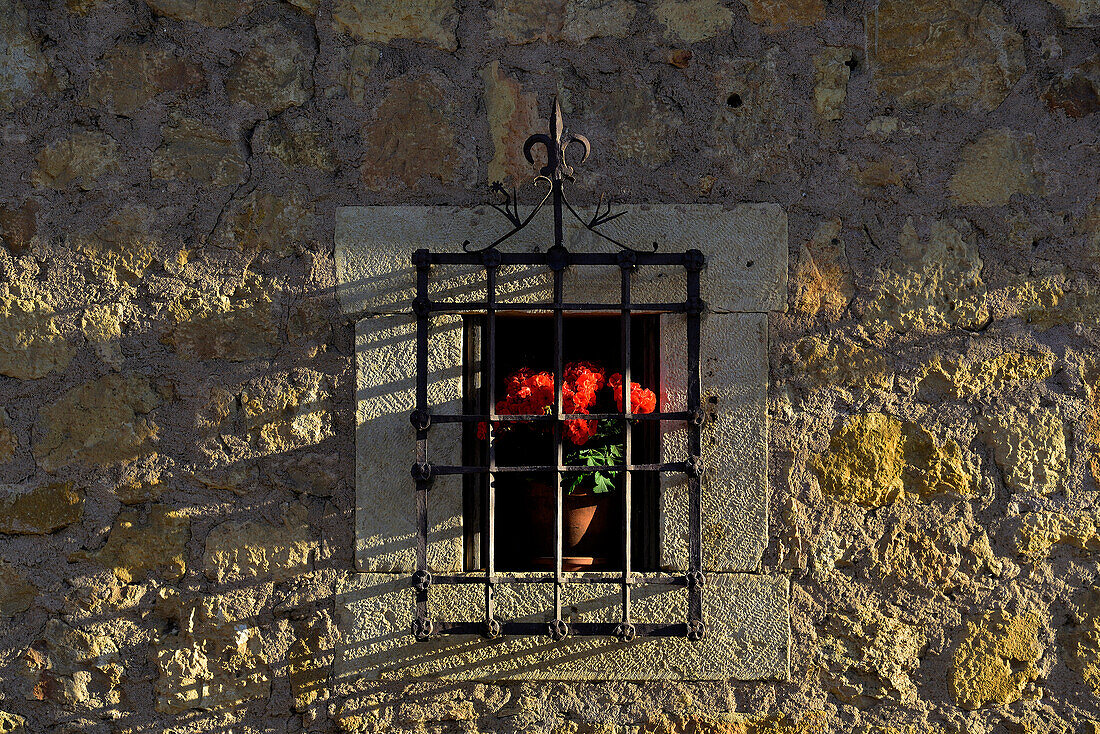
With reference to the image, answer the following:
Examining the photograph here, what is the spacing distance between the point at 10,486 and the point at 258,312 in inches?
32.3

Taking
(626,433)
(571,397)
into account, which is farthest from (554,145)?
(626,433)

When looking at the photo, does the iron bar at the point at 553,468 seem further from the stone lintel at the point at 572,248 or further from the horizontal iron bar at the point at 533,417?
the stone lintel at the point at 572,248

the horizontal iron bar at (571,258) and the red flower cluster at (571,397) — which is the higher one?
the horizontal iron bar at (571,258)

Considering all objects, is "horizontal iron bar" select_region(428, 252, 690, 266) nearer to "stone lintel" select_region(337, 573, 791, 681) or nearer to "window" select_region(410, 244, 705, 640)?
"window" select_region(410, 244, 705, 640)

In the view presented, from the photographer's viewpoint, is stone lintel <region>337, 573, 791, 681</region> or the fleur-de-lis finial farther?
stone lintel <region>337, 573, 791, 681</region>

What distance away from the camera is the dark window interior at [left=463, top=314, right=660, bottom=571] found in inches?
83.9

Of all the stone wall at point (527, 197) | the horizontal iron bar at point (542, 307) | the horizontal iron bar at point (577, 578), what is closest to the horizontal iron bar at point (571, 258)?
the horizontal iron bar at point (542, 307)

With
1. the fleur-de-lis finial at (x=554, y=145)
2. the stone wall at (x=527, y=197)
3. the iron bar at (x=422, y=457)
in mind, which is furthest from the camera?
the stone wall at (x=527, y=197)

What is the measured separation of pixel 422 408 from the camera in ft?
6.54

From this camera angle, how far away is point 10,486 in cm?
208

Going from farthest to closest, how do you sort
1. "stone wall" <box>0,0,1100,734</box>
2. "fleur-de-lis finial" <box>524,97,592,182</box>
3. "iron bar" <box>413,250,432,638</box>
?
1. "stone wall" <box>0,0,1100,734</box>
2. "iron bar" <box>413,250,432,638</box>
3. "fleur-de-lis finial" <box>524,97,592,182</box>

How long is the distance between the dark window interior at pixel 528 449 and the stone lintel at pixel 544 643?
12 cm

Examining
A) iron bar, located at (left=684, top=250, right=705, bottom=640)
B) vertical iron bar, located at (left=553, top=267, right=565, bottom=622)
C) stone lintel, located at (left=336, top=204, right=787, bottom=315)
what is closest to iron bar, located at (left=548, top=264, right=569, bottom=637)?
vertical iron bar, located at (left=553, top=267, right=565, bottom=622)

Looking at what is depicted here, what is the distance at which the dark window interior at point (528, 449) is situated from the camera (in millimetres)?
2131
